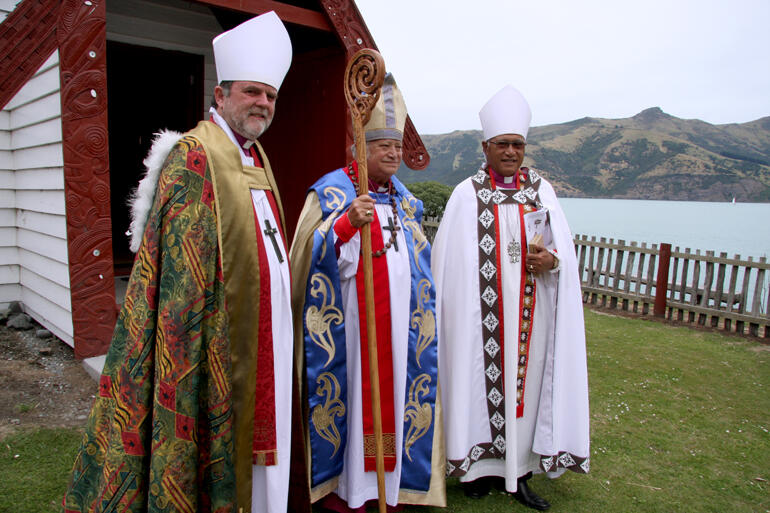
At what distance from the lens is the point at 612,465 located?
3732mm

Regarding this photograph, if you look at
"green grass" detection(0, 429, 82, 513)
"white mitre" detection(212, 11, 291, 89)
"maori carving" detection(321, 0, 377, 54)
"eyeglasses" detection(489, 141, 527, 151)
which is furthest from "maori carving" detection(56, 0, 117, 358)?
"eyeglasses" detection(489, 141, 527, 151)

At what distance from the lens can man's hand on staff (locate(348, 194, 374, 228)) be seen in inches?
98.1

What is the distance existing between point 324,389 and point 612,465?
7.73 ft

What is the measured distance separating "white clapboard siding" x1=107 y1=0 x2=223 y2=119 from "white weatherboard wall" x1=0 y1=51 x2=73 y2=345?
1572 mm

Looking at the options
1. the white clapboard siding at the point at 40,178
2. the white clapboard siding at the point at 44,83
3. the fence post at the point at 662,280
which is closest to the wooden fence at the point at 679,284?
the fence post at the point at 662,280

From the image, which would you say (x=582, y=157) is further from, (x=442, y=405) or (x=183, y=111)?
(x=442, y=405)

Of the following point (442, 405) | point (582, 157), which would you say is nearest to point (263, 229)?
point (442, 405)

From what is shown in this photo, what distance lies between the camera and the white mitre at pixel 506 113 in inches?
123

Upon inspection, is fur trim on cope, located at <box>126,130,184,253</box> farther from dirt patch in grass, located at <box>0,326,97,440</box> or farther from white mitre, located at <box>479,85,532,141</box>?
dirt patch in grass, located at <box>0,326,97,440</box>

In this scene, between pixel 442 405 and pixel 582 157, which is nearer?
pixel 442 405

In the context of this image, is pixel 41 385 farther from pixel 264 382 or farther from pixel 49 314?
pixel 264 382

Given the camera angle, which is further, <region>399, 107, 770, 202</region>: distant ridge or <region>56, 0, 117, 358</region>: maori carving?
<region>399, 107, 770, 202</region>: distant ridge

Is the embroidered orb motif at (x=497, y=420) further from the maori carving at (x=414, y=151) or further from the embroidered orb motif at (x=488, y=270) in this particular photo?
the maori carving at (x=414, y=151)

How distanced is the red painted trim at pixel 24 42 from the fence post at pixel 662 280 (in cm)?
871
